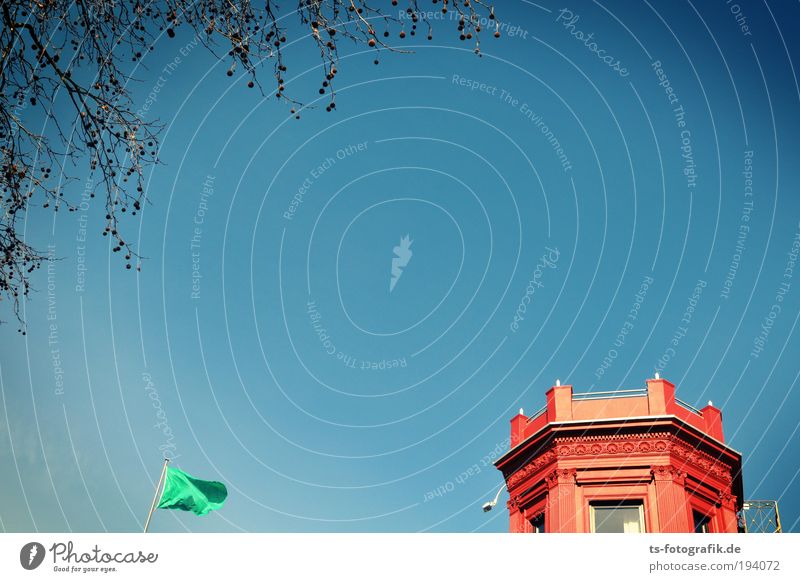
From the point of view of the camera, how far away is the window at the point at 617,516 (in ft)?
83.1

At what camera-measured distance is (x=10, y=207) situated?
862cm

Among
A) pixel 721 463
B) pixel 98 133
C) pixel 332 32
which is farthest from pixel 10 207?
pixel 721 463

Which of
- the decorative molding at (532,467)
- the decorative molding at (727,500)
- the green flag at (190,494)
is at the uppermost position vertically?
the decorative molding at (532,467)

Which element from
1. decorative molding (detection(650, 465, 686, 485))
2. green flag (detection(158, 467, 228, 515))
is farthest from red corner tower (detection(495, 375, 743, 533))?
green flag (detection(158, 467, 228, 515))

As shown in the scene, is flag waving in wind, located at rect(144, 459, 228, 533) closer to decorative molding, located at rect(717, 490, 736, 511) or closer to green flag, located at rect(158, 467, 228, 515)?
green flag, located at rect(158, 467, 228, 515)

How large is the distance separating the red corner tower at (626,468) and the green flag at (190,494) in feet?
33.8

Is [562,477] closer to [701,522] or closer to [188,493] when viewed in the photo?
[701,522]

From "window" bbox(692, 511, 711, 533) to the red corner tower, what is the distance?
1.3 inches

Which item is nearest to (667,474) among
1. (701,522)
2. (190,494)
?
(701,522)

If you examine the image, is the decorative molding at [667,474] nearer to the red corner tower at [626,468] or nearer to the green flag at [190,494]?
the red corner tower at [626,468]

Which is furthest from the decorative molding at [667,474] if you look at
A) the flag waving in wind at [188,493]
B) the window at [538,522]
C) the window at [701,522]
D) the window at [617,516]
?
the flag waving in wind at [188,493]
